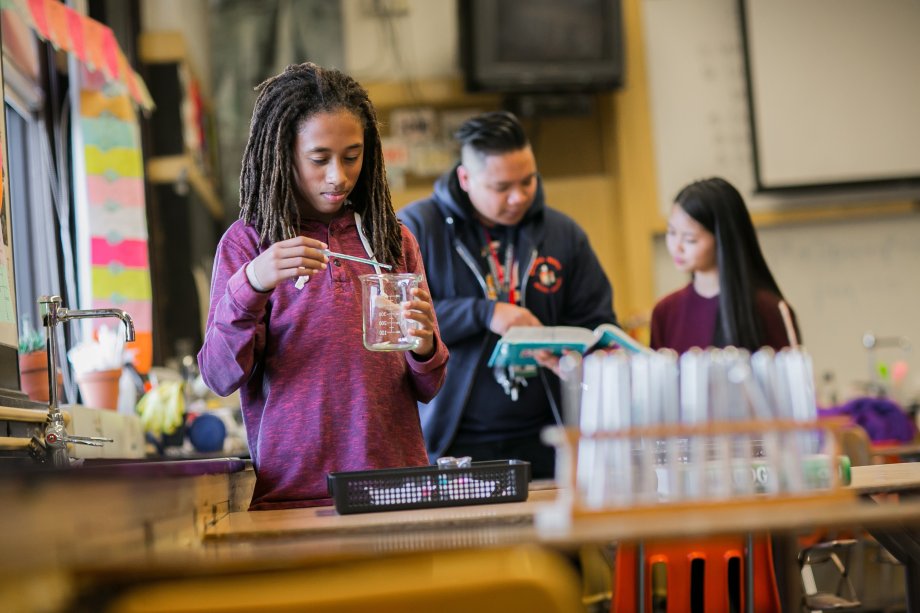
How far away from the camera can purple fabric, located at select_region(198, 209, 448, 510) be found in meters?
1.81

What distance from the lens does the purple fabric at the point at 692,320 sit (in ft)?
9.20

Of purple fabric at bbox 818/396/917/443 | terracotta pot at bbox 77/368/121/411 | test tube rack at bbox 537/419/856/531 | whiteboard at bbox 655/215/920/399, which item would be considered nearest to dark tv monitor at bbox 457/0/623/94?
whiteboard at bbox 655/215/920/399

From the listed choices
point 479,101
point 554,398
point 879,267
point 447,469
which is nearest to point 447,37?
point 479,101

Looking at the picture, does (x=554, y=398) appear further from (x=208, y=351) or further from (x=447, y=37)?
(x=447, y=37)

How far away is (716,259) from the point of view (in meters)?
3.00

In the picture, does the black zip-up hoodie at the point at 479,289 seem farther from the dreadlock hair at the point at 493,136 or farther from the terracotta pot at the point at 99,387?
the terracotta pot at the point at 99,387

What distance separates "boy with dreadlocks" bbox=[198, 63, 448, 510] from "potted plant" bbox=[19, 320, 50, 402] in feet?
3.42


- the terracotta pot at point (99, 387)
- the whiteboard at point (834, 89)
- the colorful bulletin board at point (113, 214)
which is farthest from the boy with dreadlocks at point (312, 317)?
the whiteboard at point (834, 89)

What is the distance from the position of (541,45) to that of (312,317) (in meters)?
3.92

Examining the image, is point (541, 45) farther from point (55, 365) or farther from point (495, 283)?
point (55, 365)

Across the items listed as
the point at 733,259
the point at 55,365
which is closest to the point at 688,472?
the point at 55,365

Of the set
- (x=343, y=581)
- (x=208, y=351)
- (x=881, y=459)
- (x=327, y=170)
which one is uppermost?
(x=327, y=170)

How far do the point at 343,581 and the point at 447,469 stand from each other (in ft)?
2.42

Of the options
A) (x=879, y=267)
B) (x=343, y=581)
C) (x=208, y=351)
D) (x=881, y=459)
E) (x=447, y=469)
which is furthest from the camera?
(x=879, y=267)
